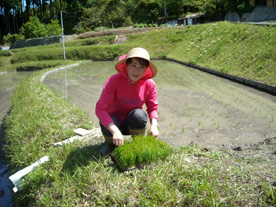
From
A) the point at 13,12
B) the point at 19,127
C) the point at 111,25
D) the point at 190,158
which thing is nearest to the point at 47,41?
the point at 111,25

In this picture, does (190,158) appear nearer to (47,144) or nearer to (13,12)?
(47,144)

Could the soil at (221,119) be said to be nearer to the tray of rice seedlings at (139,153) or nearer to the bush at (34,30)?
the tray of rice seedlings at (139,153)

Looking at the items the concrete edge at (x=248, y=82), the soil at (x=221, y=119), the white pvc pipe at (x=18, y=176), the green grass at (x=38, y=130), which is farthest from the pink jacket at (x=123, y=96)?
the concrete edge at (x=248, y=82)

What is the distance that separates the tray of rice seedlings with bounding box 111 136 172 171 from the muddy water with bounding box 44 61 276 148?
1.78 metres

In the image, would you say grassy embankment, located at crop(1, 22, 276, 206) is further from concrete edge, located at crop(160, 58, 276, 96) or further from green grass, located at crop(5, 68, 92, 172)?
concrete edge, located at crop(160, 58, 276, 96)

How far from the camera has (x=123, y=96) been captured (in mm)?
2715

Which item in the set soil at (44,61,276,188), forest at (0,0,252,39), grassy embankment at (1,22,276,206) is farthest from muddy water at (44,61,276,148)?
forest at (0,0,252,39)

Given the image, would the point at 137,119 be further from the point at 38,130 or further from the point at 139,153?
the point at 38,130

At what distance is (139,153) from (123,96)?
0.68 meters

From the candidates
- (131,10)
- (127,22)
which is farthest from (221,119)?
(131,10)

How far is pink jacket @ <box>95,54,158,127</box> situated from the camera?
2.62m

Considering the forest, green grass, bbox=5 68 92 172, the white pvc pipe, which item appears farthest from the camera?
the forest

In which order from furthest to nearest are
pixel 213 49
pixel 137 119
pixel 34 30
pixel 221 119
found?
1. pixel 34 30
2. pixel 213 49
3. pixel 221 119
4. pixel 137 119

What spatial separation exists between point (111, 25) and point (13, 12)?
33425mm
